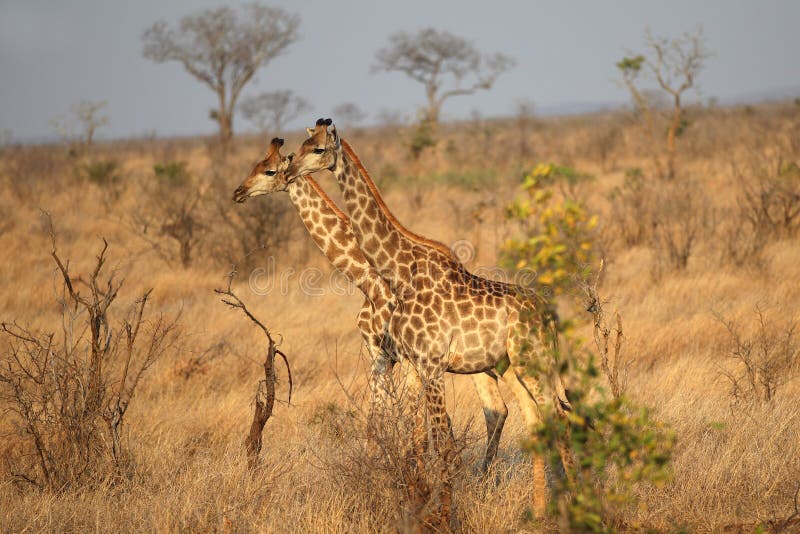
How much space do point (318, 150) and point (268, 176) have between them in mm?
387

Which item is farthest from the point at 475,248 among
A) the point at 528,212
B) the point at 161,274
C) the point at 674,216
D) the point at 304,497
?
the point at 528,212

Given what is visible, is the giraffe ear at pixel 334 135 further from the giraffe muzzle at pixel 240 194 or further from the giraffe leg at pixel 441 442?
the giraffe leg at pixel 441 442

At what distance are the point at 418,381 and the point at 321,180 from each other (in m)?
15.6

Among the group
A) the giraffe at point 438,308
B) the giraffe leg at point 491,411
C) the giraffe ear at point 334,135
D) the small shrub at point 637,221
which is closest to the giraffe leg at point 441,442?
the giraffe at point 438,308

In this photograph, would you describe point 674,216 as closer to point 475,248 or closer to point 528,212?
point 475,248

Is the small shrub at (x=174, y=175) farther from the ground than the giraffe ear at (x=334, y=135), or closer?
closer

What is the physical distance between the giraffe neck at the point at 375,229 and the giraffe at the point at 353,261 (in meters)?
0.21

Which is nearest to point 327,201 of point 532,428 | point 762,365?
point 532,428

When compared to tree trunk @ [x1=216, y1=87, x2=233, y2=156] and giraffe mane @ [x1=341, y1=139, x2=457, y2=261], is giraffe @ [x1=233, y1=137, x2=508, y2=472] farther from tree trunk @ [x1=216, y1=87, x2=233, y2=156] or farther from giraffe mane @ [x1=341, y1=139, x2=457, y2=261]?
tree trunk @ [x1=216, y1=87, x2=233, y2=156]

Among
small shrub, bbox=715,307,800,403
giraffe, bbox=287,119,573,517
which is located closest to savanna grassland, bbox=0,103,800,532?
small shrub, bbox=715,307,800,403

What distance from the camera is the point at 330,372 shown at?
7.26 meters

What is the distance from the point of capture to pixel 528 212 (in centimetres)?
276

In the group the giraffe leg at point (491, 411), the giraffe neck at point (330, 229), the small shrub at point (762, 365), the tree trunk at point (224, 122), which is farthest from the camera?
the tree trunk at point (224, 122)

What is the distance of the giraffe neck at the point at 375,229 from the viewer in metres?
4.67
